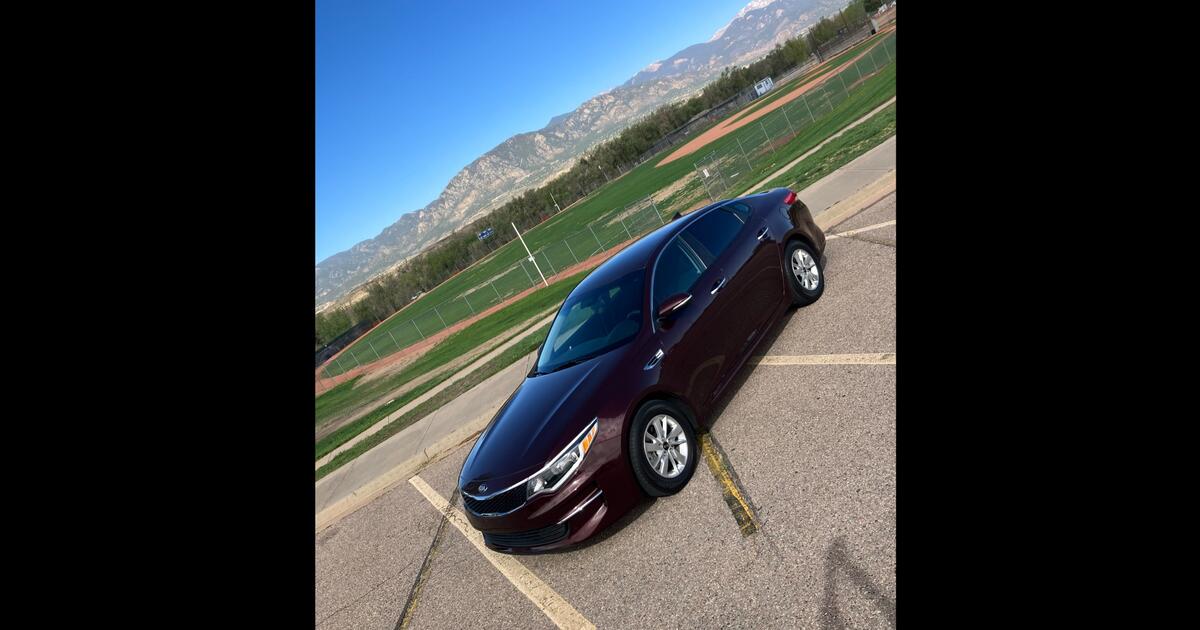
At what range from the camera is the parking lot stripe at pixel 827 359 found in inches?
172

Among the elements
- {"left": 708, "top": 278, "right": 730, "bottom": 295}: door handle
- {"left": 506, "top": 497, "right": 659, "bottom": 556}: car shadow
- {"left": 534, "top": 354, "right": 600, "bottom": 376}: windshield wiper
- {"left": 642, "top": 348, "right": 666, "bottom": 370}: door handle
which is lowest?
{"left": 506, "top": 497, "right": 659, "bottom": 556}: car shadow

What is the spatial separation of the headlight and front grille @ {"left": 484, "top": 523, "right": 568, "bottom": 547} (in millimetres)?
262

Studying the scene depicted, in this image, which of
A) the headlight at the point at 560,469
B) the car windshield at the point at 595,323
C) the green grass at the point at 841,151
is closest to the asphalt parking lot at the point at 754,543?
the headlight at the point at 560,469

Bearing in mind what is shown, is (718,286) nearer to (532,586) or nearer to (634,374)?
(634,374)

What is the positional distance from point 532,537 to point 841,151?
1150 cm

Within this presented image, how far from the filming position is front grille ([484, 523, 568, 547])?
377cm

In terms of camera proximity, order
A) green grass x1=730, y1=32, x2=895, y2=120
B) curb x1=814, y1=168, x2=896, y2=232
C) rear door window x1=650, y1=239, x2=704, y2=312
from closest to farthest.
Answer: rear door window x1=650, y1=239, x2=704, y2=312
curb x1=814, y1=168, x2=896, y2=232
green grass x1=730, y1=32, x2=895, y2=120

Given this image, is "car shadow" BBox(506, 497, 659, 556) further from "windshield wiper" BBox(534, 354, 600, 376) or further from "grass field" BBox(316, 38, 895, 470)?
"grass field" BBox(316, 38, 895, 470)

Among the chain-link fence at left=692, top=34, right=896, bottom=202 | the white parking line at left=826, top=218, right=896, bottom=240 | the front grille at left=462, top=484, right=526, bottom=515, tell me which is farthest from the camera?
the chain-link fence at left=692, top=34, right=896, bottom=202

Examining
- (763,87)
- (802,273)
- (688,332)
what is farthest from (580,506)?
(763,87)

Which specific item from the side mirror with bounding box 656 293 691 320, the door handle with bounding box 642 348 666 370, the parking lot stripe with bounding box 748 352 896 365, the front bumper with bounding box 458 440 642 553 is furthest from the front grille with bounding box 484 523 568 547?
the parking lot stripe with bounding box 748 352 896 365
